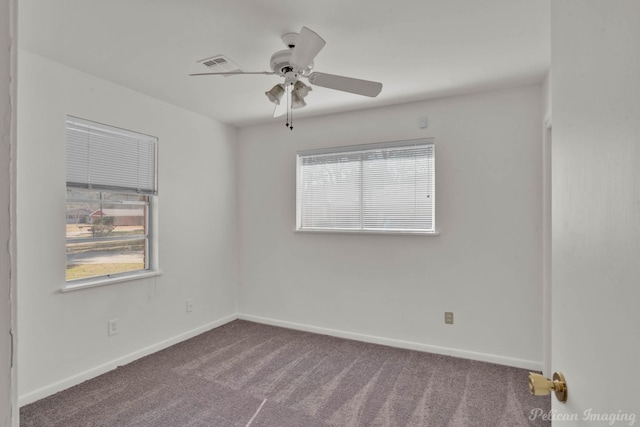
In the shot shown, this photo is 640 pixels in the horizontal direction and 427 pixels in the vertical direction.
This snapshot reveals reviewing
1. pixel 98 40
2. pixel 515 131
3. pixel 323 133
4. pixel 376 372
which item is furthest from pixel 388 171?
pixel 98 40

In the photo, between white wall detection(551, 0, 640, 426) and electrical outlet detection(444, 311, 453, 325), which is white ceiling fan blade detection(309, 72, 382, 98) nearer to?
white wall detection(551, 0, 640, 426)

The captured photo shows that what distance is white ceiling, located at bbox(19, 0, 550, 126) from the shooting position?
6.12 ft

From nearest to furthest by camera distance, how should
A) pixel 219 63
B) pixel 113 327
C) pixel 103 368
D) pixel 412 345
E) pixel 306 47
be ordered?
pixel 306 47, pixel 219 63, pixel 103 368, pixel 113 327, pixel 412 345

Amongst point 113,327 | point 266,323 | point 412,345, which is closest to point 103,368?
point 113,327

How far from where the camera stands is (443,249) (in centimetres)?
326

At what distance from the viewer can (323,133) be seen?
382 centimetres

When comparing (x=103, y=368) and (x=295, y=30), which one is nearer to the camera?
(x=295, y=30)

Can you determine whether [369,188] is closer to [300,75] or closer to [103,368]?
[300,75]

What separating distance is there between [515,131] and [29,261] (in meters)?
3.91

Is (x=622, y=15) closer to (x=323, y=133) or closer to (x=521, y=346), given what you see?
(x=521, y=346)

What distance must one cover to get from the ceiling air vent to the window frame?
3.61 ft
